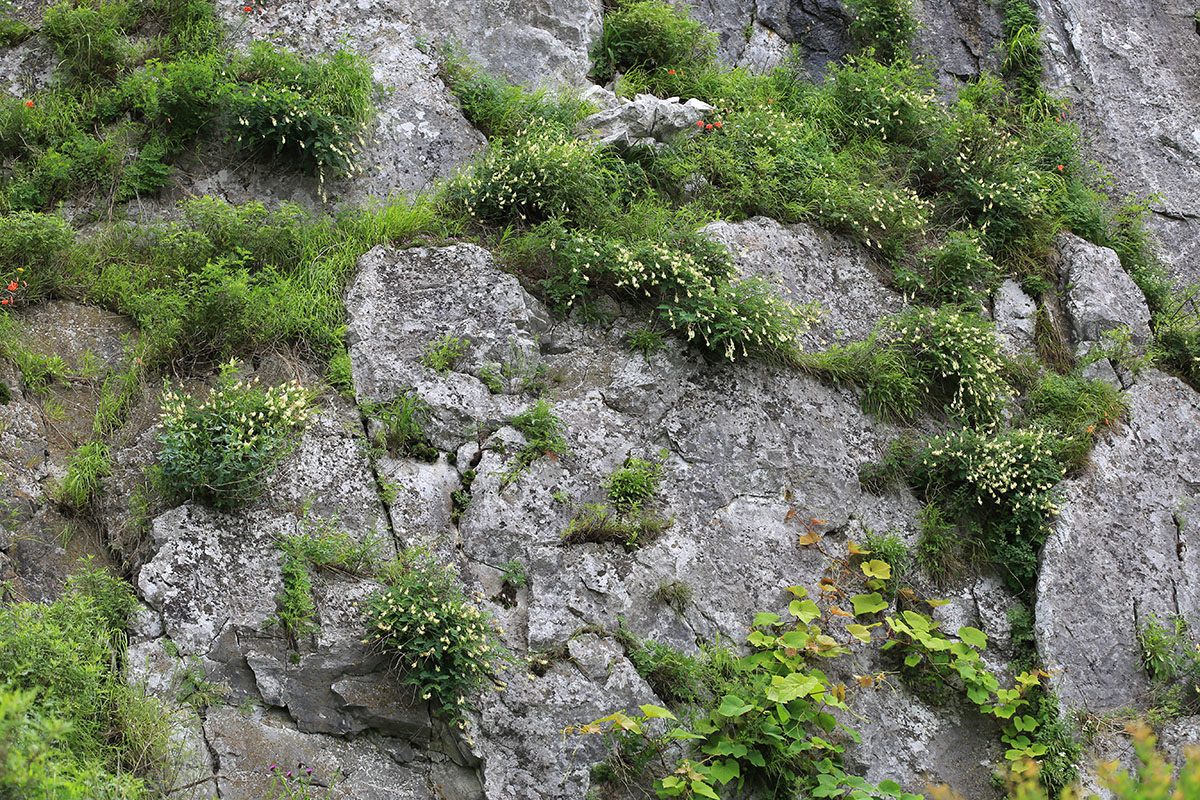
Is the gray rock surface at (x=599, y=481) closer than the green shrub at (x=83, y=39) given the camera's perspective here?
Yes

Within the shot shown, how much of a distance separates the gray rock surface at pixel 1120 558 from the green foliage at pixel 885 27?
4.78 m

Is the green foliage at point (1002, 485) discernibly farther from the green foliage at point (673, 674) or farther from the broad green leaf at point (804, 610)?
the green foliage at point (673, 674)

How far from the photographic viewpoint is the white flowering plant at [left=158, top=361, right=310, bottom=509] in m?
5.43

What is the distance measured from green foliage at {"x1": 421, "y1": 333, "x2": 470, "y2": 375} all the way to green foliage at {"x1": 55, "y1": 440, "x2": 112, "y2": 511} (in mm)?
2214

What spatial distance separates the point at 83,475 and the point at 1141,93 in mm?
11409

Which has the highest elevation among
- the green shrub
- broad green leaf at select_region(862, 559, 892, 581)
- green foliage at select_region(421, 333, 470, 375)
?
the green shrub

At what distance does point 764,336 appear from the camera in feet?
22.5

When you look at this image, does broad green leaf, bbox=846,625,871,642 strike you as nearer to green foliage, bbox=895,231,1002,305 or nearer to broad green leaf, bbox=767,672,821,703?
broad green leaf, bbox=767,672,821,703

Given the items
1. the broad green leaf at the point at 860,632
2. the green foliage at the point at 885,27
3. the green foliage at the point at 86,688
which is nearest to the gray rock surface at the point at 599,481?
the broad green leaf at the point at 860,632

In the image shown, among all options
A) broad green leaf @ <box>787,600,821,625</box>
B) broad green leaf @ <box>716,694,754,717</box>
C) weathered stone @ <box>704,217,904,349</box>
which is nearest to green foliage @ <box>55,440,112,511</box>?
broad green leaf @ <box>716,694,754,717</box>

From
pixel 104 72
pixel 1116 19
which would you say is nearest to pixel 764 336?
pixel 104 72

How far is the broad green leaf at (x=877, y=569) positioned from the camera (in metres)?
6.16

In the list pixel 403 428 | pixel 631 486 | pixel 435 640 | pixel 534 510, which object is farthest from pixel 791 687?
pixel 403 428

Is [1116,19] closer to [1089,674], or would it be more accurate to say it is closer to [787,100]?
[787,100]
